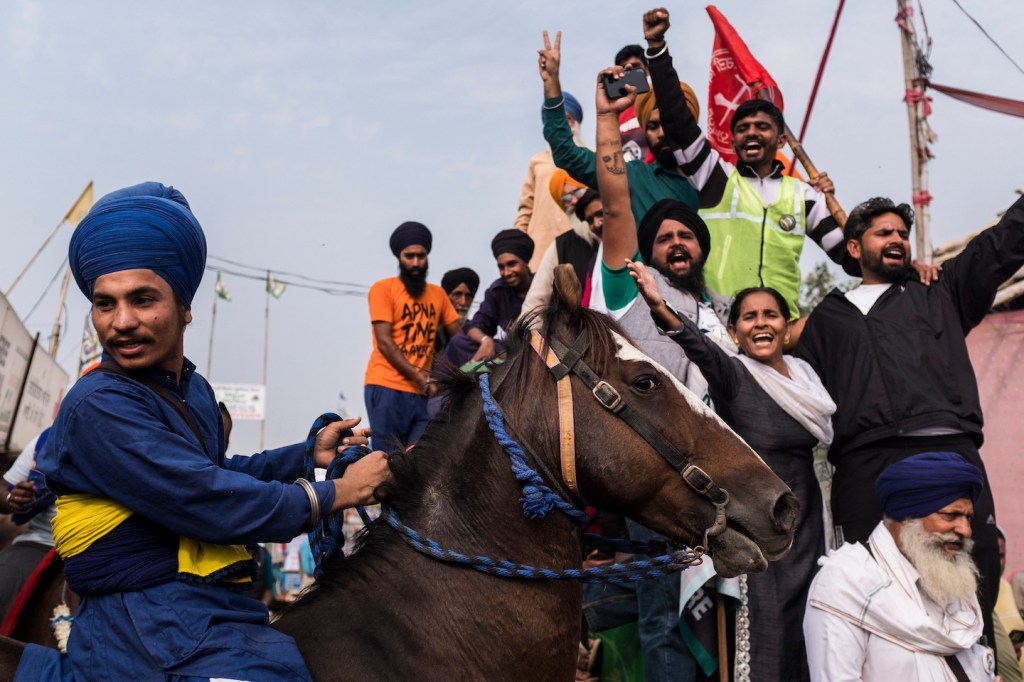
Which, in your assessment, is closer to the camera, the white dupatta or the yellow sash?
the yellow sash

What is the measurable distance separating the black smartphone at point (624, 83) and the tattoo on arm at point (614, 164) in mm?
398

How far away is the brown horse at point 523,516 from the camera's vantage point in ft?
9.46

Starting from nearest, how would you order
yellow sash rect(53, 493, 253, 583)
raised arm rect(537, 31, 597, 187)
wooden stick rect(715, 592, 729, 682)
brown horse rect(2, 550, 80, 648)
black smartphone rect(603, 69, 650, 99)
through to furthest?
yellow sash rect(53, 493, 253, 583)
wooden stick rect(715, 592, 729, 682)
black smartphone rect(603, 69, 650, 99)
brown horse rect(2, 550, 80, 648)
raised arm rect(537, 31, 597, 187)

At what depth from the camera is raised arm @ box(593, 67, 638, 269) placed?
5266 millimetres

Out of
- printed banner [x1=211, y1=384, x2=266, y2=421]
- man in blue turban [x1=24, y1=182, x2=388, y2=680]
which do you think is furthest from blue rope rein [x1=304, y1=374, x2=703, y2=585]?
printed banner [x1=211, y1=384, x2=266, y2=421]

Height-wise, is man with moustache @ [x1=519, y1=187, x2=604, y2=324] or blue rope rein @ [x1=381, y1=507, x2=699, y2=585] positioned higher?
man with moustache @ [x1=519, y1=187, x2=604, y2=324]

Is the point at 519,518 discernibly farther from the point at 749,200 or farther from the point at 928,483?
the point at 749,200

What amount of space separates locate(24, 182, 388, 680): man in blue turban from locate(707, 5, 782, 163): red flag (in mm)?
6063

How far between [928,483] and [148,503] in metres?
3.83

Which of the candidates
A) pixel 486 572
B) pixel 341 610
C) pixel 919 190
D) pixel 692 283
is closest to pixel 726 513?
pixel 486 572

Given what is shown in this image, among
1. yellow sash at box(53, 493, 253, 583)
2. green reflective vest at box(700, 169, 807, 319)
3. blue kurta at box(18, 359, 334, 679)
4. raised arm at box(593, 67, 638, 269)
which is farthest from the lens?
green reflective vest at box(700, 169, 807, 319)

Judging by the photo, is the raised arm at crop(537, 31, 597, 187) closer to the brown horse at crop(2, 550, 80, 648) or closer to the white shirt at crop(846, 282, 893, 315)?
the white shirt at crop(846, 282, 893, 315)

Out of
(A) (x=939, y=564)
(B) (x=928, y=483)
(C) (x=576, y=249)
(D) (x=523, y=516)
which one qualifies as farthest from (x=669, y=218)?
(D) (x=523, y=516)

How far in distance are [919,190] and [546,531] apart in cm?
1252
